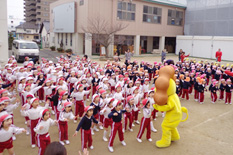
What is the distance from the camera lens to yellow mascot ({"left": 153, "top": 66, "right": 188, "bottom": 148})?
227 inches

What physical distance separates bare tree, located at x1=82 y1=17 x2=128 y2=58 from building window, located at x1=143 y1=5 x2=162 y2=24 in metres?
6.08

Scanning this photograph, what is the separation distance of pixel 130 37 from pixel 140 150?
98.5ft

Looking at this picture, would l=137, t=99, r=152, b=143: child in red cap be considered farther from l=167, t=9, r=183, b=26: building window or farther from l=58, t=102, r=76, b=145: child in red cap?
l=167, t=9, r=183, b=26: building window

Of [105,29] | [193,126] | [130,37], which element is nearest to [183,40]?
[130,37]

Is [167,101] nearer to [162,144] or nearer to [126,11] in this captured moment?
[162,144]

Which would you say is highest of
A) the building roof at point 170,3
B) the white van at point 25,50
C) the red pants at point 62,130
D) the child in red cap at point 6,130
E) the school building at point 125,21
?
the building roof at point 170,3

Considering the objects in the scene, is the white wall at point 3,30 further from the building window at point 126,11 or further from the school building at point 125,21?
the building window at point 126,11

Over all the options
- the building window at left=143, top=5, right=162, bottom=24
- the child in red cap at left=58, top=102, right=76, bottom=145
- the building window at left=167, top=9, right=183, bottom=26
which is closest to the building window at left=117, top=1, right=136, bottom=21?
the building window at left=143, top=5, right=162, bottom=24

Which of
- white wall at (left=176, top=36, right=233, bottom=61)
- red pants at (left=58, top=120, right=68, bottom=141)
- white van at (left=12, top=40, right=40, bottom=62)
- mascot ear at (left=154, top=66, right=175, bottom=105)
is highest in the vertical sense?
white wall at (left=176, top=36, right=233, bottom=61)

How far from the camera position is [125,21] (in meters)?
29.6

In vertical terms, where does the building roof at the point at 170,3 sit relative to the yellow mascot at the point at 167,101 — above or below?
above

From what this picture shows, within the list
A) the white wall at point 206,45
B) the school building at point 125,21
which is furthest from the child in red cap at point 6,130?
the white wall at point 206,45

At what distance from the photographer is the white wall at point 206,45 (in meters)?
27.2

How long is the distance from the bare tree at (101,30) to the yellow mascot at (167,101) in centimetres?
1953
